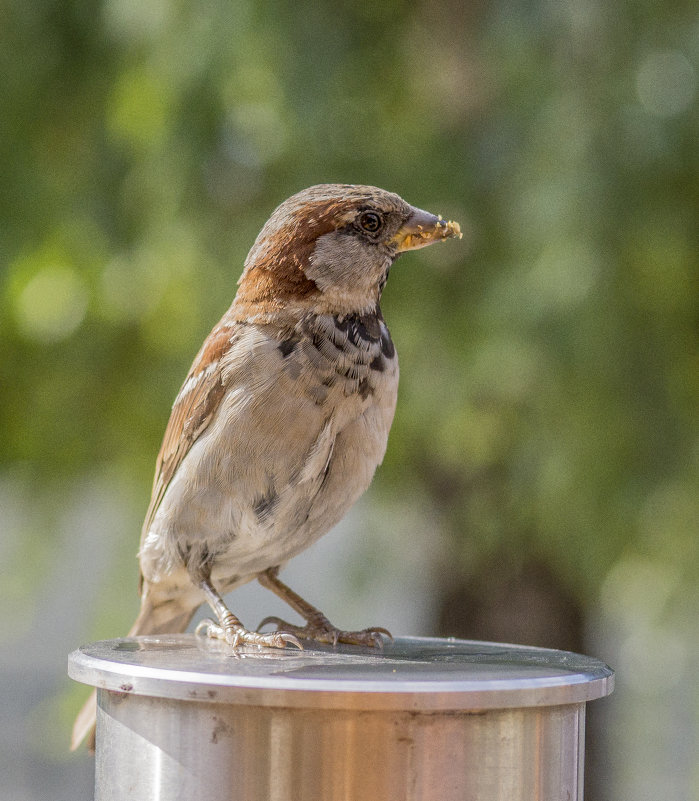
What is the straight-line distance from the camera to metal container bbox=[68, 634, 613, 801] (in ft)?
5.21

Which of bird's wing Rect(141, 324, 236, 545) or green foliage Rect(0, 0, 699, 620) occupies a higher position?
green foliage Rect(0, 0, 699, 620)

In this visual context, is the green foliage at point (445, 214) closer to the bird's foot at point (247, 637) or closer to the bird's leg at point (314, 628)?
the bird's leg at point (314, 628)

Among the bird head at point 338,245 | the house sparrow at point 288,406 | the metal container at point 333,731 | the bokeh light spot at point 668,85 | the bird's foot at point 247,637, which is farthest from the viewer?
the bokeh light spot at point 668,85

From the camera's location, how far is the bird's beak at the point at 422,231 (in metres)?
2.45

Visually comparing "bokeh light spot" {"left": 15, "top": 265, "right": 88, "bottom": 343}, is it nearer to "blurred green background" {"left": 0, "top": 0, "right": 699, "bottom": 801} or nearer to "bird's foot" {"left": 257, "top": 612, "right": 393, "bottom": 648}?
"blurred green background" {"left": 0, "top": 0, "right": 699, "bottom": 801}

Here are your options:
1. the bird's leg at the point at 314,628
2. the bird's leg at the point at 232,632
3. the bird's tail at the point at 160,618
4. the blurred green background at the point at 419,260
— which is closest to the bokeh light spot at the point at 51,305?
the blurred green background at the point at 419,260

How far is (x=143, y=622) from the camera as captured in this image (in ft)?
9.18

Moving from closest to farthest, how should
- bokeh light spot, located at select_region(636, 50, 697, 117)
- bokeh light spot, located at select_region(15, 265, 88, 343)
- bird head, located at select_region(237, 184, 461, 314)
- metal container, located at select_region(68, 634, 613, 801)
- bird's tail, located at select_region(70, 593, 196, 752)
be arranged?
metal container, located at select_region(68, 634, 613, 801)
bird head, located at select_region(237, 184, 461, 314)
bird's tail, located at select_region(70, 593, 196, 752)
bokeh light spot, located at select_region(636, 50, 697, 117)
bokeh light spot, located at select_region(15, 265, 88, 343)

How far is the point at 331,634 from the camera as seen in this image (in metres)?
2.42

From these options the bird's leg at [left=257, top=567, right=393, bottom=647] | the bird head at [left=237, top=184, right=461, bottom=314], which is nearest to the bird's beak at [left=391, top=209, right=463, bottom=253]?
the bird head at [left=237, top=184, right=461, bottom=314]

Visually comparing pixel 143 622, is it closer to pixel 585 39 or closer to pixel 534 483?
pixel 534 483

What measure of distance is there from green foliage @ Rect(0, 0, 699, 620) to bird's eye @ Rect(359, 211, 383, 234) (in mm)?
1368

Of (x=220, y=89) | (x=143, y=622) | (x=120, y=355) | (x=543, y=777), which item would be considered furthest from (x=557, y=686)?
(x=120, y=355)

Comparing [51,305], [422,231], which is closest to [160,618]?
[422,231]
